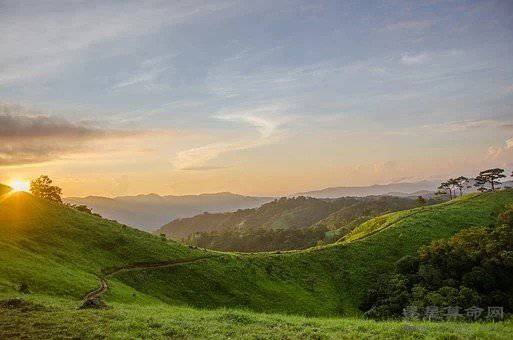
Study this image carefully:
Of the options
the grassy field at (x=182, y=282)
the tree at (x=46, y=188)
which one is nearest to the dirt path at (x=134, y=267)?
the grassy field at (x=182, y=282)

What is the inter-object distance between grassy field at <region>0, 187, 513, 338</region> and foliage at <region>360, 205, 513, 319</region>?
5829 mm

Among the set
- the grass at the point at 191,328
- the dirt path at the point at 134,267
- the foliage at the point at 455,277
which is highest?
the grass at the point at 191,328

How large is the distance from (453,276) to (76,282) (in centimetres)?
5474

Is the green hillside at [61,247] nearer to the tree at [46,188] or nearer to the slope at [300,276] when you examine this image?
the slope at [300,276]

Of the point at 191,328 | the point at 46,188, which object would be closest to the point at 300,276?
the point at 191,328

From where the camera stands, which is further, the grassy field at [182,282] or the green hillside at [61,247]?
the green hillside at [61,247]

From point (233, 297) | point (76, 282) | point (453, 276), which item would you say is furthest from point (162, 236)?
point (453, 276)

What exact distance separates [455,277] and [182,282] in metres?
42.1

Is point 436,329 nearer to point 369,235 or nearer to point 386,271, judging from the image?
point 386,271

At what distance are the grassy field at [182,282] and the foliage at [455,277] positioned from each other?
583cm

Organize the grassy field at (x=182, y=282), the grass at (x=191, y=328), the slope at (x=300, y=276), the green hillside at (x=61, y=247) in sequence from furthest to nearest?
the slope at (x=300, y=276) < the green hillside at (x=61, y=247) < the grassy field at (x=182, y=282) < the grass at (x=191, y=328)

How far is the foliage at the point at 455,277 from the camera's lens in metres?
56.6

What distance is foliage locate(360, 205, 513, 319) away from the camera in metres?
56.6

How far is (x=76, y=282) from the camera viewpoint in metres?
43.0
